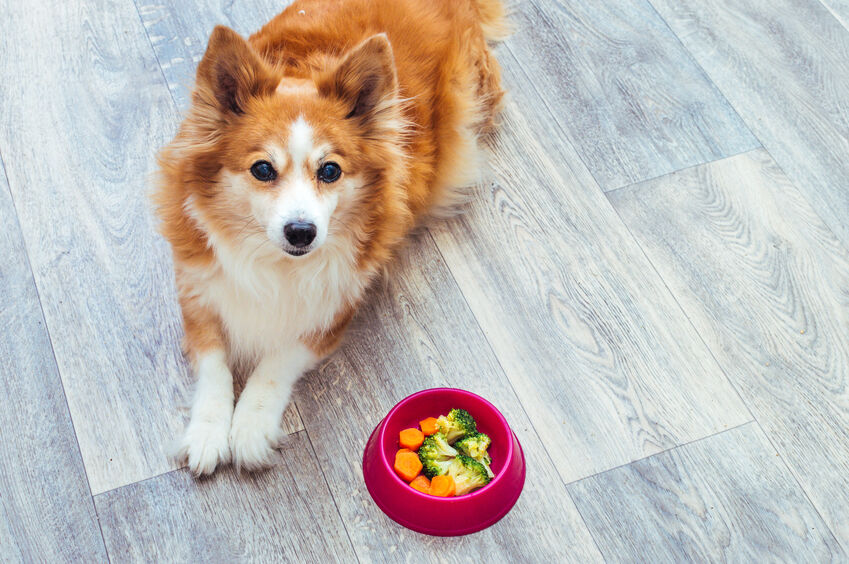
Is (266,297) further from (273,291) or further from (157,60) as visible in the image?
(157,60)

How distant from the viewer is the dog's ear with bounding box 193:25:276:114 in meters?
1.71

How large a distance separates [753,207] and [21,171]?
2219mm

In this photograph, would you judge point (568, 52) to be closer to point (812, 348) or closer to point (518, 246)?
point (518, 246)

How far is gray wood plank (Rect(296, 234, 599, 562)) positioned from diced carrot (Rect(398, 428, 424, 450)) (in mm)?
148

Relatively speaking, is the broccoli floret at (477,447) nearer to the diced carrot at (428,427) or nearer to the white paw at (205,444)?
the diced carrot at (428,427)

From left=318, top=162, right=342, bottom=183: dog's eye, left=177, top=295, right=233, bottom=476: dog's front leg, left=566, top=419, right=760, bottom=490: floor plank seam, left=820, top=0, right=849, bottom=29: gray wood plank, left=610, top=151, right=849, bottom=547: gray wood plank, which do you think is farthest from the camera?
left=820, top=0, right=849, bottom=29: gray wood plank

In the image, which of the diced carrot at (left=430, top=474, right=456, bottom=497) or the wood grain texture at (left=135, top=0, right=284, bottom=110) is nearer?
the diced carrot at (left=430, top=474, right=456, bottom=497)

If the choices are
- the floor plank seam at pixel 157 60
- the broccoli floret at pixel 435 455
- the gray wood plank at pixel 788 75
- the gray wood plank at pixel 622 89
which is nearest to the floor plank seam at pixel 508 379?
the broccoli floret at pixel 435 455

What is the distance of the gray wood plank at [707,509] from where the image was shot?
1.93 metres

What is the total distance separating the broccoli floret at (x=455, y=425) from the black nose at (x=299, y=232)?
0.54 metres

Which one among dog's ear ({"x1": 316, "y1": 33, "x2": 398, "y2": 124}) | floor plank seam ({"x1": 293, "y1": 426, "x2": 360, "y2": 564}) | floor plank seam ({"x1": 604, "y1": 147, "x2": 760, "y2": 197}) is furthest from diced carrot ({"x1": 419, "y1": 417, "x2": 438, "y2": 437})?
floor plank seam ({"x1": 604, "y1": 147, "x2": 760, "y2": 197})

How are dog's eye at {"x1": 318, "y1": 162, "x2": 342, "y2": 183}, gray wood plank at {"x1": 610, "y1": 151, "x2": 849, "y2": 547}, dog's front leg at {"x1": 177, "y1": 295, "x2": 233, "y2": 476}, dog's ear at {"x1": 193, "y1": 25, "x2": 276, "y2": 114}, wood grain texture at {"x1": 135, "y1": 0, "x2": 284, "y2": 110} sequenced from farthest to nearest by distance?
wood grain texture at {"x1": 135, "y1": 0, "x2": 284, "y2": 110} → gray wood plank at {"x1": 610, "y1": 151, "x2": 849, "y2": 547} → dog's front leg at {"x1": 177, "y1": 295, "x2": 233, "y2": 476} → dog's eye at {"x1": 318, "y1": 162, "x2": 342, "y2": 183} → dog's ear at {"x1": 193, "y1": 25, "x2": 276, "y2": 114}

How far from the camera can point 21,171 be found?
243 centimetres

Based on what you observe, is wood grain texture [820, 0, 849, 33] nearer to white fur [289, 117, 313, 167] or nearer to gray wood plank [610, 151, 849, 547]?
gray wood plank [610, 151, 849, 547]
